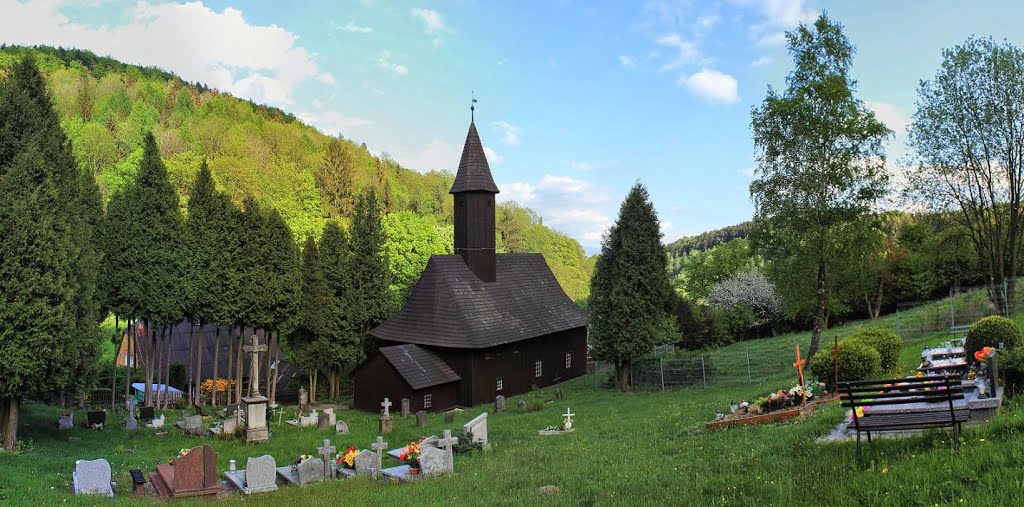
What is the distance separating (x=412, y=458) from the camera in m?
13.1

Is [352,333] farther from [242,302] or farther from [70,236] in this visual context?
[70,236]

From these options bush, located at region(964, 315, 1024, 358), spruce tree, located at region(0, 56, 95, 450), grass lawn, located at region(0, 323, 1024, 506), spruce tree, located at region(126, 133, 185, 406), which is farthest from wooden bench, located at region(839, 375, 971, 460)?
spruce tree, located at region(126, 133, 185, 406)

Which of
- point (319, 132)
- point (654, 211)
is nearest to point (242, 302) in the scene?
point (654, 211)

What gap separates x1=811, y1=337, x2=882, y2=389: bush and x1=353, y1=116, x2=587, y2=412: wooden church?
16.0 meters

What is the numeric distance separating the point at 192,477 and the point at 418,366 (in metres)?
15.8

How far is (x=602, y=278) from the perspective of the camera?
91.5 feet

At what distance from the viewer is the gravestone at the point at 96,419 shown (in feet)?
65.6

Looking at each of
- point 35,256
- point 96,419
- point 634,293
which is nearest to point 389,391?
point 96,419

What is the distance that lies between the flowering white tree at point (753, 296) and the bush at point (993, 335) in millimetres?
37033

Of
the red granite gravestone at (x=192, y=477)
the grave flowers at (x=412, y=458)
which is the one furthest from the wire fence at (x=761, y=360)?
the red granite gravestone at (x=192, y=477)

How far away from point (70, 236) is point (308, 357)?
51.1 feet

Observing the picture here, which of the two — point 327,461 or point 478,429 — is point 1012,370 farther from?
point 327,461

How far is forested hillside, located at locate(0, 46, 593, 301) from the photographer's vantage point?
2005 inches

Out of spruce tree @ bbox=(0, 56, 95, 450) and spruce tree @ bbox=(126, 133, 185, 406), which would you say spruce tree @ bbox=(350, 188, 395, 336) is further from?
spruce tree @ bbox=(0, 56, 95, 450)
